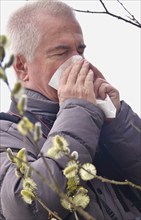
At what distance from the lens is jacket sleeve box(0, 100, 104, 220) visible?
3.34ft

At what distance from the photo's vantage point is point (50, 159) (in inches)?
42.1

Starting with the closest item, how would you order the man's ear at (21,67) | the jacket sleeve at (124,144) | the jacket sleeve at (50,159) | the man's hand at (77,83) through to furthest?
the jacket sleeve at (50,159) → the man's hand at (77,83) → the jacket sleeve at (124,144) → the man's ear at (21,67)

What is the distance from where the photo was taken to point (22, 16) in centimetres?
154

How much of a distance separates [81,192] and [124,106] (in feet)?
2.22

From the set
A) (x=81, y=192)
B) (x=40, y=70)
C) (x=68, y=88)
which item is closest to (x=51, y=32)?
(x=40, y=70)

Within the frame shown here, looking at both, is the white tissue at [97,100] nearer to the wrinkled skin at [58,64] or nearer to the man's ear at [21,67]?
the wrinkled skin at [58,64]

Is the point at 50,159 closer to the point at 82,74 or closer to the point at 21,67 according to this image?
the point at 82,74

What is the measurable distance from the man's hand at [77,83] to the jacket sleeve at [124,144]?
184mm

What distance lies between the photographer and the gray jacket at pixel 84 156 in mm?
1028

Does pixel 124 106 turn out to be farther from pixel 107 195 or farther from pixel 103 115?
pixel 107 195

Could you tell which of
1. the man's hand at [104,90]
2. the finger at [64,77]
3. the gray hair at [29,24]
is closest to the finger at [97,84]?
the man's hand at [104,90]

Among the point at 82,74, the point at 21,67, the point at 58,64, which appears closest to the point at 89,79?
the point at 82,74

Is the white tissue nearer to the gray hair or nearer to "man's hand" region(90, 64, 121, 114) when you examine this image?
"man's hand" region(90, 64, 121, 114)

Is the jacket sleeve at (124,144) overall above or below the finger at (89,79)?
below
